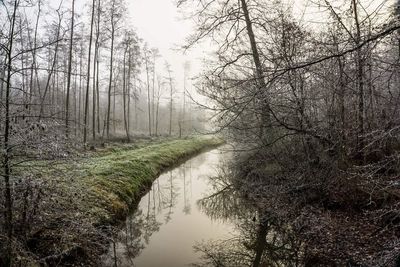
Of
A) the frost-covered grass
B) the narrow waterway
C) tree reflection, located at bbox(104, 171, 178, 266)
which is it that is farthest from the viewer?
the frost-covered grass

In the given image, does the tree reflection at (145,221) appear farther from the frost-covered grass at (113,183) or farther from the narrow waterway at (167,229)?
the frost-covered grass at (113,183)

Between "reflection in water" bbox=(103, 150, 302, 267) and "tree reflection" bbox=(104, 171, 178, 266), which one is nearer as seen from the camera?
"reflection in water" bbox=(103, 150, 302, 267)

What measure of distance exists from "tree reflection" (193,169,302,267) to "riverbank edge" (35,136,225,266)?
221cm

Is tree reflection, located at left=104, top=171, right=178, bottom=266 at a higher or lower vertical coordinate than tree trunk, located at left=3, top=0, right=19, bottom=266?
lower

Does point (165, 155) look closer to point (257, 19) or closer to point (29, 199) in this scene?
point (257, 19)

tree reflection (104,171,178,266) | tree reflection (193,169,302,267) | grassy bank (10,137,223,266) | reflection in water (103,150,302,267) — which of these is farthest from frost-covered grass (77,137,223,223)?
tree reflection (193,169,302,267)

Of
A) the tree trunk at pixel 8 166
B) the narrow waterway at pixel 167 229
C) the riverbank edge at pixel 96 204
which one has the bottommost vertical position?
the narrow waterway at pixel 167 229

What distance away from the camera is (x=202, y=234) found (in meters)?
8.96

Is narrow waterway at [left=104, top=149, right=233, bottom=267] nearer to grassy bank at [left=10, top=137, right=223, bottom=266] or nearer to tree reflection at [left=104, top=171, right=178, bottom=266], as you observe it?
tree reflection at [left=104, top=171, right=178, bottom=266]

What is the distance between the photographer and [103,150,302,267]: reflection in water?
7070 millimetres

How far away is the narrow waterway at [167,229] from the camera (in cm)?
731

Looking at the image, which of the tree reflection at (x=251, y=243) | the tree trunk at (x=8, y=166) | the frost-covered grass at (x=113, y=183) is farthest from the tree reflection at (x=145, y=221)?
the tree trunk at (x=8, y=166)

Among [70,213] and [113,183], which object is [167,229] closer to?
[113,183]

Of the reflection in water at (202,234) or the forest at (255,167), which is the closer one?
the forest at (255,167)
